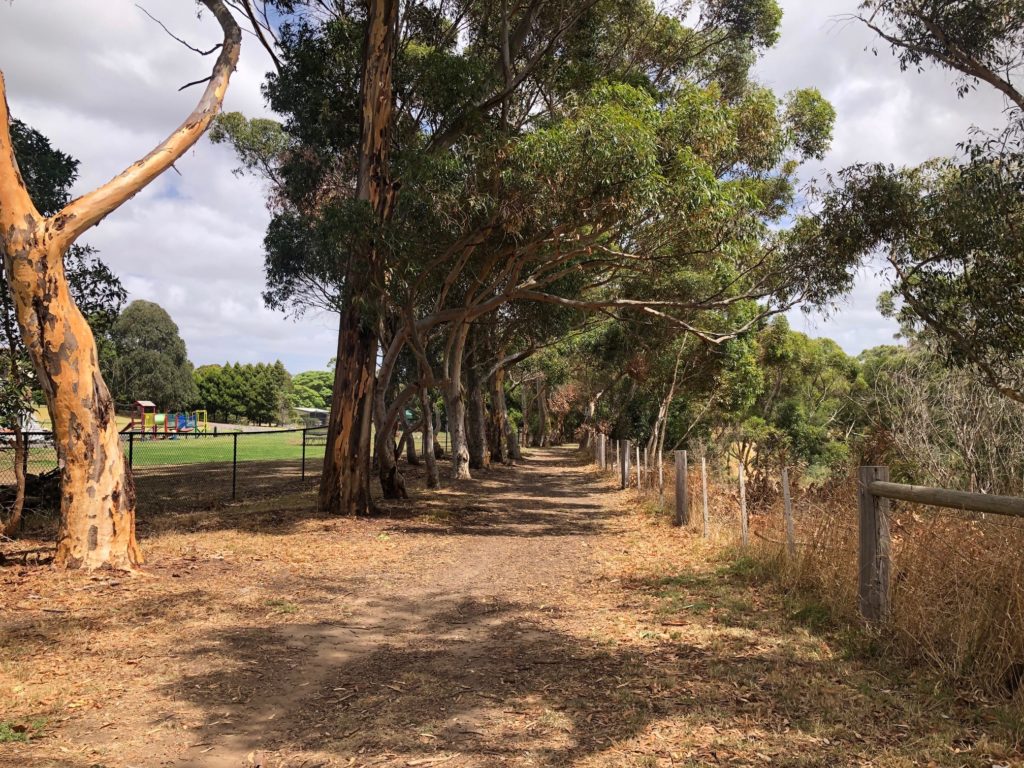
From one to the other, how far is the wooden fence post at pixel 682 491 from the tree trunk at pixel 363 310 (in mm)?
5378

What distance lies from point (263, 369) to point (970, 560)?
97451 mm

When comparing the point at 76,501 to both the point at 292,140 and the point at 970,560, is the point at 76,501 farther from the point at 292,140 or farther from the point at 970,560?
the point at 292,140

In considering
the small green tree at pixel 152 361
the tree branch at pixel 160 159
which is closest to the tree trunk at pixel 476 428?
the tree branch at pixel 160 159

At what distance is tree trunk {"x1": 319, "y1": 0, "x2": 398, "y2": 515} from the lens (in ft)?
43.7

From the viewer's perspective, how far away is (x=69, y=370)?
8.21 metres

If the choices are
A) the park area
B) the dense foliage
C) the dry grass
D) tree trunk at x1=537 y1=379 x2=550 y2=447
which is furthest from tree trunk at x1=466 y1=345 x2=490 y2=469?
the dense foliage

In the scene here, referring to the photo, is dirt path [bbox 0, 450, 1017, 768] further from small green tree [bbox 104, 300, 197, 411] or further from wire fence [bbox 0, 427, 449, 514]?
small green tree [bbox 104, 300, 197, 411]

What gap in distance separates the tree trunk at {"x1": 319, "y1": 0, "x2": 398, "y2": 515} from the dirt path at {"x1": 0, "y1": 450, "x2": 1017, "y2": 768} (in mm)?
3986

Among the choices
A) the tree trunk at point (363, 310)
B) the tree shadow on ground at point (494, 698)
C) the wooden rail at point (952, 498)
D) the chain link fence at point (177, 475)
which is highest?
the tree trunk at point (363, 310)

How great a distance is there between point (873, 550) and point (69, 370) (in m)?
7.77

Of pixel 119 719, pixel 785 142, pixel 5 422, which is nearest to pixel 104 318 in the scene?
pixel 5 422

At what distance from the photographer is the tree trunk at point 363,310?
13312mm

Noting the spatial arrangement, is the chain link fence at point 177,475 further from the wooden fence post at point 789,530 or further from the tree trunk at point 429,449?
the wooden fence post at point 789,530

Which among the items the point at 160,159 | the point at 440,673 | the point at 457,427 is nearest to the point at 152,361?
the point at 457,427
